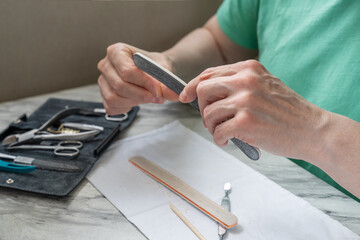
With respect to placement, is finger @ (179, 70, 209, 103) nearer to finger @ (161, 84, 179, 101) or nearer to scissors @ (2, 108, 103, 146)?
finger @ (161, 84, 179, 101)

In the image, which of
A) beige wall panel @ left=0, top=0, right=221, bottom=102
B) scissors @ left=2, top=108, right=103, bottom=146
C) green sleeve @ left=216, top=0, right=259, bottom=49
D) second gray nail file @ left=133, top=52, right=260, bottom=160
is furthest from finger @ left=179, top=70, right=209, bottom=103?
beige wall panel @ left=0, top=0, right=221, bottom=102

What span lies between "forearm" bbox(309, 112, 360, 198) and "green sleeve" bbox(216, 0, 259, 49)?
48 centimetres

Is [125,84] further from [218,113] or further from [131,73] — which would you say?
[218,113]

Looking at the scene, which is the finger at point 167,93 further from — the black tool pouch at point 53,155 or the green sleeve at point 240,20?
the green sleeve at point 240,20

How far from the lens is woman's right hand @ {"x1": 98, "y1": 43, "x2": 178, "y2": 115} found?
69 cm

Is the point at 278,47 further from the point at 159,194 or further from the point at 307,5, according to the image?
the point at 159,194

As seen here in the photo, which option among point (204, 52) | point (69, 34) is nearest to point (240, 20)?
point (204, 52)

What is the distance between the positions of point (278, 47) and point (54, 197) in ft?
1.87

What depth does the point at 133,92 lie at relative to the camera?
71 cm

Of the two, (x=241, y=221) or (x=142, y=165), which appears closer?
(x=241, y=221)

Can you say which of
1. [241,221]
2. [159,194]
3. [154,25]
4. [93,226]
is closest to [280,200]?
[241,221]

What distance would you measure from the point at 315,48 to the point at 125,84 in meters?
0.40

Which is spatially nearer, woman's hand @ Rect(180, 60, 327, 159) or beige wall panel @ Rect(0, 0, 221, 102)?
woman's hand @ Rect(180, 60, 327, 159)

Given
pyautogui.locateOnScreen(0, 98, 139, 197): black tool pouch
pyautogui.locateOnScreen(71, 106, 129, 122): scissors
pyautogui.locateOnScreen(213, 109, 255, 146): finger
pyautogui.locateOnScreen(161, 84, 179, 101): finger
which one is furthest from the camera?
pyautogui.locateOnScreen(71, 106, 129, 122): scissors
